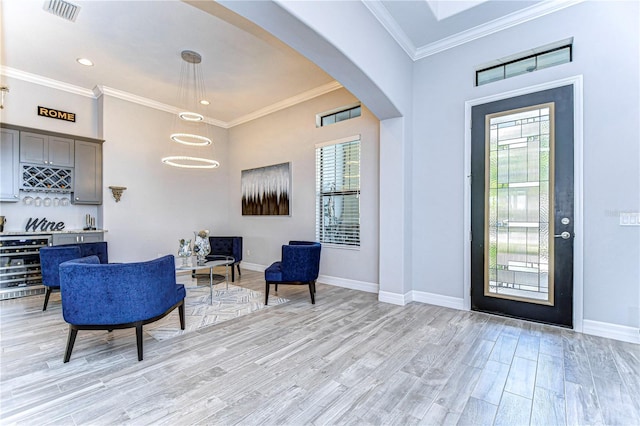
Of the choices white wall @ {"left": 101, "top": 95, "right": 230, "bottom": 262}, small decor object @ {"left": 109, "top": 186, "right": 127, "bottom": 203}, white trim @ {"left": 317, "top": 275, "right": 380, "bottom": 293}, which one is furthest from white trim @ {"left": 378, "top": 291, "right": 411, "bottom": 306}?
small decor object @ {"left": 109, "top": 186, "right": 127, "bottom": 203}

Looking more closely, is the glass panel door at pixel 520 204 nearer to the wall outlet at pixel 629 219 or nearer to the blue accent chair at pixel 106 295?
the wall outlet at pixel 629 219

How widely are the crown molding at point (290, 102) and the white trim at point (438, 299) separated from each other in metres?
3.72

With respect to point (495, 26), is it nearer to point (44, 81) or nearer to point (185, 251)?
point (185, 251)

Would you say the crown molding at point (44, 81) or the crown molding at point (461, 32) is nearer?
the crown molding at point (461, 32)

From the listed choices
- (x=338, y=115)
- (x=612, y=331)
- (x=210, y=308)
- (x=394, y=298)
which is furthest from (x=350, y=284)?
(x=612, y=331)

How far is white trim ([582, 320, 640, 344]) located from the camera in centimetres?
277

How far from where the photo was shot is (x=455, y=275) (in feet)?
12.6

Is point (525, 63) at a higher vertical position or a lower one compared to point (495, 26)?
lower

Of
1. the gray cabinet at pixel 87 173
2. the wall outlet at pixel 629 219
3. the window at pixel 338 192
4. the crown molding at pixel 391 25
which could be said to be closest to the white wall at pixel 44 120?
the gray cabinet at pixel 87 173

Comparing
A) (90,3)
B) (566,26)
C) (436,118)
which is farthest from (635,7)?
(90,3)

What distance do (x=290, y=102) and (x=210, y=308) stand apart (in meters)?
4.15

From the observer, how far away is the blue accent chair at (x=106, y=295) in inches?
92.9

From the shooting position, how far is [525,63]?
3418 mm

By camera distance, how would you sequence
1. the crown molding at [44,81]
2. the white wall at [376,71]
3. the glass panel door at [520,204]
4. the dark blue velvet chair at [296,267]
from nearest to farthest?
the white wall at [376,71] < the glass panel door at [520,204] < the dark blue velvet chair at [296,267] < the crown molding at [44,81]
